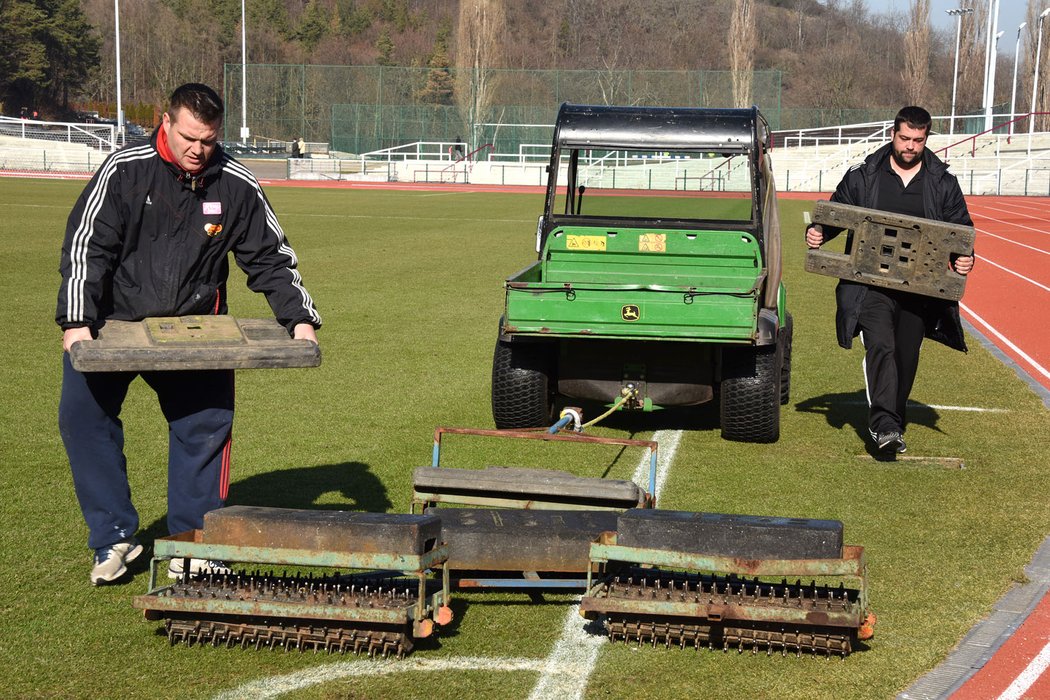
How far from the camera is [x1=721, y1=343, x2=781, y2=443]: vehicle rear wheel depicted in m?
7.65

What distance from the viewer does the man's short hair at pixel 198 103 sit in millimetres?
4648

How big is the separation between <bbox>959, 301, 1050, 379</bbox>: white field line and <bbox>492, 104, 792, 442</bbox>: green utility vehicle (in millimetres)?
3004

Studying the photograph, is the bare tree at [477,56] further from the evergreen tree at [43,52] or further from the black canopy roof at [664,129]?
the black canopy roof at [664,129]

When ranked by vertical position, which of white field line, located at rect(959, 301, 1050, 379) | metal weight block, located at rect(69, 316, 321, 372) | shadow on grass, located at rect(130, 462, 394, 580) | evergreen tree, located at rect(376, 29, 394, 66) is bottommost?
white field line, located at rect(959, 301, 1050, 379)

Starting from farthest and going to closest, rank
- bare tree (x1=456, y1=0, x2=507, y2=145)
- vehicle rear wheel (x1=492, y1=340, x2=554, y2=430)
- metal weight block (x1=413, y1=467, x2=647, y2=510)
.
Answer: bare tree (x1=456, y1=0, x2=507, y2=145) < vehicle rear wheel (x1=492, y1=340, x2=554, y2=430) < metal weight block (x1=413, y1=467, x2=647, y2=510)

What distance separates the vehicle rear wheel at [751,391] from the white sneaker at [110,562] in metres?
3.77

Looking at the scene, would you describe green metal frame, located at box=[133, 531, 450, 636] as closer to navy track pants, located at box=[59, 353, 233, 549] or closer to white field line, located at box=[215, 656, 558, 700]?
white field line, located at box=[215, 656, 558, 700]

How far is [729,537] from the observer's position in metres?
4.43

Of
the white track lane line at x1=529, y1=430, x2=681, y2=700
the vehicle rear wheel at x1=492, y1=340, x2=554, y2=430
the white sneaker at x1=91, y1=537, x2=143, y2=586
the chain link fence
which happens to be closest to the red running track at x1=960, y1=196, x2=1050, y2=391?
the vehicle rear wheel at x1=492, y1=340, x2=554, y2=430

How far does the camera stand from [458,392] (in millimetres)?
9359

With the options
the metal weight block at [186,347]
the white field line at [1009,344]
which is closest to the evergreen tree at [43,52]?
the white field line at [1009,344]

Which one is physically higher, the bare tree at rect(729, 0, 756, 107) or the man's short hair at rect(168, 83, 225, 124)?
the bare tree at rect(729, 0, 756, 107)

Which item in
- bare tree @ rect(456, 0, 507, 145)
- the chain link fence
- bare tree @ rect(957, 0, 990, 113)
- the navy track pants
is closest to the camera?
the navy track pants

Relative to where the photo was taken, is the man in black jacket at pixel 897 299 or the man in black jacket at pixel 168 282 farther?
the man in black jacket at pixel 897 299
